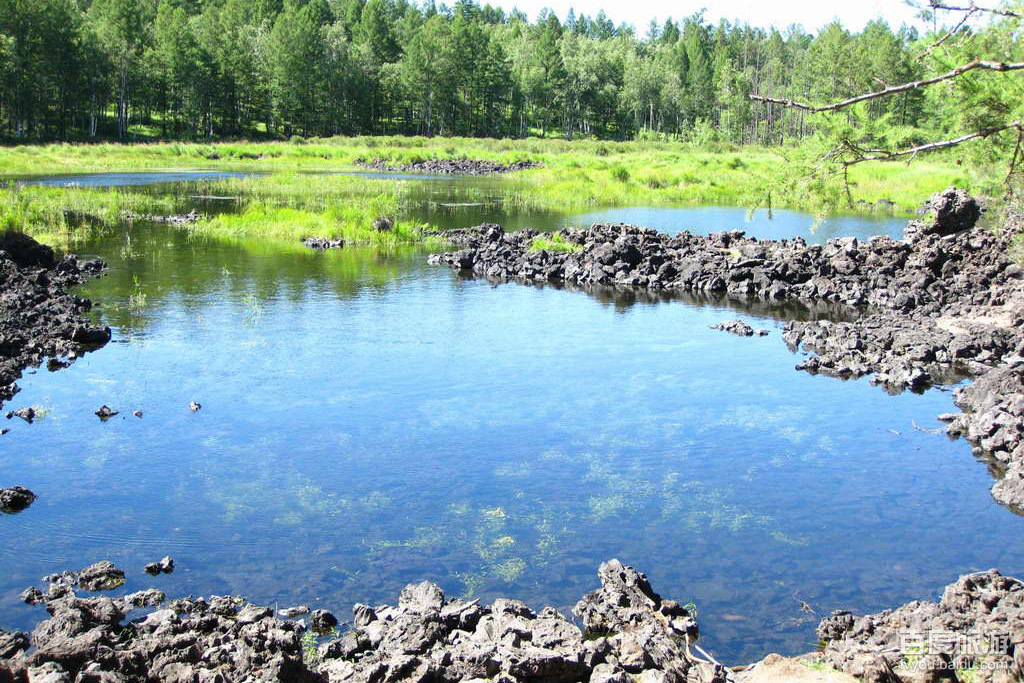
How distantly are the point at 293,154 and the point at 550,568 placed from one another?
8895 centimetres

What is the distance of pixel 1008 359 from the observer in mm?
19203

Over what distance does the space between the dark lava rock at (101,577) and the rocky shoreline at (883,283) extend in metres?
11.6

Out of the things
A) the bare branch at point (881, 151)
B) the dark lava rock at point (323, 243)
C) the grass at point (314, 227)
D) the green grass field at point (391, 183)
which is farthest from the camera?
the grass at point (314, 227)

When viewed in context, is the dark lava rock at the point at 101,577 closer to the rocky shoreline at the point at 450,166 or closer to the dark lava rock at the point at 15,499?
the dark lava rock at the point at 15,499

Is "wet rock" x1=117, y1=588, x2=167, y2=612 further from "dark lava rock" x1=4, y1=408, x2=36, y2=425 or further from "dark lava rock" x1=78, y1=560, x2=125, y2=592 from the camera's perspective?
"dark lava rock" x1=4, y1=408, x2=36, y2=425

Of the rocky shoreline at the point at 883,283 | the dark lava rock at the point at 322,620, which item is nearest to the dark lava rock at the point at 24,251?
the rocky shoreline at the point at 883,283

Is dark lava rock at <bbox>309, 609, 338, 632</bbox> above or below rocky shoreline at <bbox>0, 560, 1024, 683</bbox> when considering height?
below

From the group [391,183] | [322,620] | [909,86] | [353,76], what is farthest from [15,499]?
[353,76]

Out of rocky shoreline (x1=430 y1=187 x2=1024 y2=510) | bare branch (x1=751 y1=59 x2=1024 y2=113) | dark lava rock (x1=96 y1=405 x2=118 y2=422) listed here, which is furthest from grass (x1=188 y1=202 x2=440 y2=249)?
bare branch (x1=751 y1=59 x2=1024 y2=113)

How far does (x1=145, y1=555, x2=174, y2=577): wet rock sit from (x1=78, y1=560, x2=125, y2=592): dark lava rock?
11.3 inches

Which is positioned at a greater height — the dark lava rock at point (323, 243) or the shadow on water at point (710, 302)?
the dark lava rock at point (323, 243)

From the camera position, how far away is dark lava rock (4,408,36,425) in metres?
15.6

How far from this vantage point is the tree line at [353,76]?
306ft

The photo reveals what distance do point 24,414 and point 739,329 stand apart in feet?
54.0
